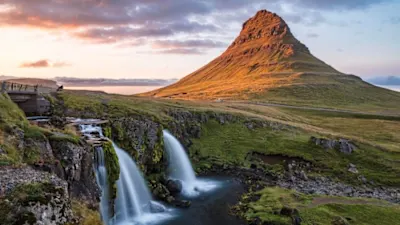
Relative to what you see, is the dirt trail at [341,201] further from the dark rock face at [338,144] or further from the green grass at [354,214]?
the dark rock face at [338,144]

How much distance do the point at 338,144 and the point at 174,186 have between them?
3790cm

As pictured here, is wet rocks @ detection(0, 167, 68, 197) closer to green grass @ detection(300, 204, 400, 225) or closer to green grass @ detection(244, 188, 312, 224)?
green grass @ detection(244, 188, 312, 224)

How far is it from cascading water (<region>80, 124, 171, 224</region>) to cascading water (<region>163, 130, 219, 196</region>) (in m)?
7.65

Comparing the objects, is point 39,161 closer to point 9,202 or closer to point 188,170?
point 9,202

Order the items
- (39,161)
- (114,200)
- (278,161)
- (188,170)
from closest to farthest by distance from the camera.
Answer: (39,161)
(114,200)
(188,170)
(278,161)

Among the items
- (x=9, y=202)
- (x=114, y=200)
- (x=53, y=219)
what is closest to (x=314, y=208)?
(x=114, y=200)

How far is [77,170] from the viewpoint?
Answer: 3077cm

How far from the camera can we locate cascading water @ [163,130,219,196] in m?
51.3

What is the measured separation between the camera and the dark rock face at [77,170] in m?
30.0

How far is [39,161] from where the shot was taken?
28.1m

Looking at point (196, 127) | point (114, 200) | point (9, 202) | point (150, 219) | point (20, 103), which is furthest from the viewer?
point (196, 127)

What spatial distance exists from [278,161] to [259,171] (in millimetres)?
7377

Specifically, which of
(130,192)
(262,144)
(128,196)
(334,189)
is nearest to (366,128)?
(262,144)

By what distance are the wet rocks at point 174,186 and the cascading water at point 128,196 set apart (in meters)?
4.21
